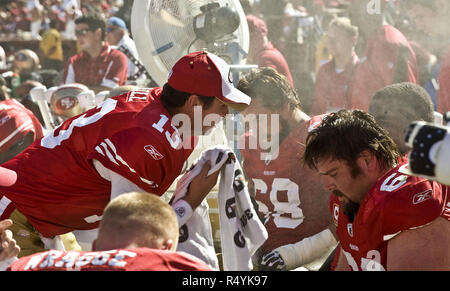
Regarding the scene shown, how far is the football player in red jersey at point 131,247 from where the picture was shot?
1.80 metres

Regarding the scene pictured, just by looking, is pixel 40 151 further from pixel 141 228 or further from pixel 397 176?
pixel 397 176

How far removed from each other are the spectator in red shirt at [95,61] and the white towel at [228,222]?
12.5 feet

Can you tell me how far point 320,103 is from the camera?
588 cm

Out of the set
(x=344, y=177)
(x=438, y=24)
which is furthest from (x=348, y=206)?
(x=438, y=24)

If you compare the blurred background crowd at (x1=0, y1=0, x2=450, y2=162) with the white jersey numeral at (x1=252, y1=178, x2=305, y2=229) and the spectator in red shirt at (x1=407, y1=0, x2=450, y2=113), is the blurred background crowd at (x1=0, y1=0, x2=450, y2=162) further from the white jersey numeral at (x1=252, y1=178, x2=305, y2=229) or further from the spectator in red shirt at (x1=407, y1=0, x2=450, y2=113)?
the white jersey numeral at (x1=252, y1=178, x2=305, y2=229)

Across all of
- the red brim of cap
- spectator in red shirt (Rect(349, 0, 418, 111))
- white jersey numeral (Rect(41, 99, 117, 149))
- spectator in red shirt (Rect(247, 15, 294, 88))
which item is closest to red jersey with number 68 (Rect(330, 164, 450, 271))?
white jersey numeral (Rect(41, 99, 117, 149))

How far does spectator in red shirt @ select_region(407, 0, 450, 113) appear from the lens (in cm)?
443

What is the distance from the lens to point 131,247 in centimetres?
185

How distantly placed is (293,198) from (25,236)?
1388 millimetres

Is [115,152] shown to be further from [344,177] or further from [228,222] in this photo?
[344,177]

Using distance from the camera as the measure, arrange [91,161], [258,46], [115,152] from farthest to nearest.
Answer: [258,46] < [91,161] < [115,152]

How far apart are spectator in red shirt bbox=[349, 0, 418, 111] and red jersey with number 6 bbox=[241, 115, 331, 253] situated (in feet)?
5.25

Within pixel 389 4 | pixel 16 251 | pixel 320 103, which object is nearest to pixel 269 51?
pixel 320 103
